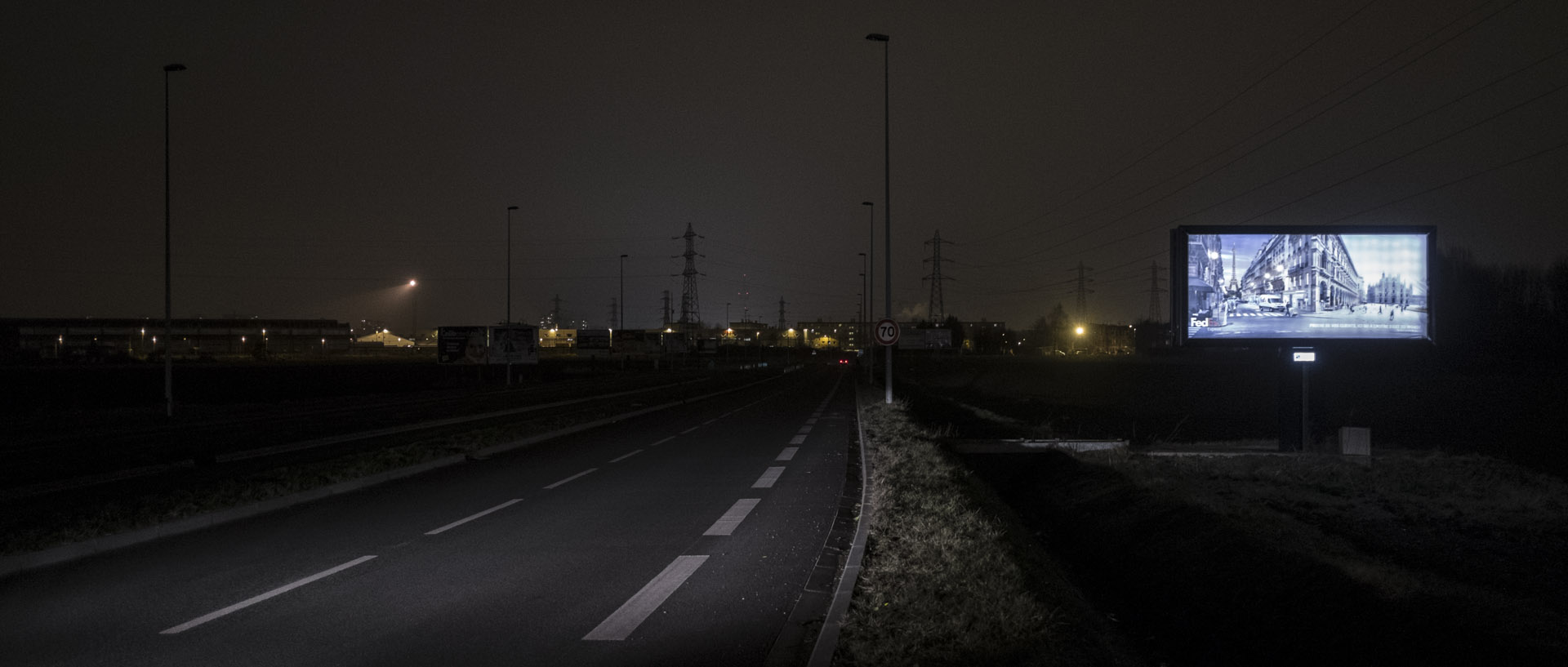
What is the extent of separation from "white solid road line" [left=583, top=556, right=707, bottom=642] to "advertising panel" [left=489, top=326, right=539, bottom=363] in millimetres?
52478

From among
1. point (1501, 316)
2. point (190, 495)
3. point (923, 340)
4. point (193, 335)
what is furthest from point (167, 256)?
point (193, 335)

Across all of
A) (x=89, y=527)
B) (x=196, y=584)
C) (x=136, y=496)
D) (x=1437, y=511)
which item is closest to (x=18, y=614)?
(x=196, y=584)

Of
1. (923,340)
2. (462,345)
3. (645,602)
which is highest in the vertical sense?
(923,340)

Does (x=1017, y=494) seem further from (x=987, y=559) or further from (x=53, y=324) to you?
(x=53, y=324)

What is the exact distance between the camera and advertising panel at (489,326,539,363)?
59.7 meters

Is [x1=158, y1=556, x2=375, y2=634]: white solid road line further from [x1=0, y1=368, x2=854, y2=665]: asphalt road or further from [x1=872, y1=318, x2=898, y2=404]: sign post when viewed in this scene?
[x1=872, y1=318, x2=898, y2=404]: sign post

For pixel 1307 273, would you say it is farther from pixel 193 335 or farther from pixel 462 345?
pixel 193 335

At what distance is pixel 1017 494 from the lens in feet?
60.3

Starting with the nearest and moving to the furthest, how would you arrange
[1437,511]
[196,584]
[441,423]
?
[196,584], [1437,511], [441,423]

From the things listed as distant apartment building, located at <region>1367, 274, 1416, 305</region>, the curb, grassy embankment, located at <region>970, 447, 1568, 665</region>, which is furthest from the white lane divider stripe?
distant apartment building, located at <region>1367, 274, 1416, 305</region>

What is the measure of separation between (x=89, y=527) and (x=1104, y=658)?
10.6 metres

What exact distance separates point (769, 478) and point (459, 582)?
7830mm

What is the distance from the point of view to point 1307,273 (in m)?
19.5

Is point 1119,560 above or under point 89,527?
under
